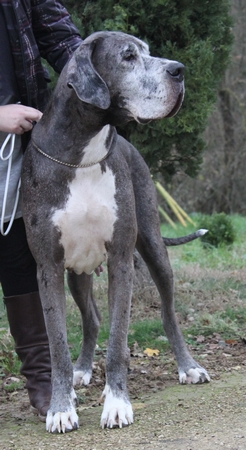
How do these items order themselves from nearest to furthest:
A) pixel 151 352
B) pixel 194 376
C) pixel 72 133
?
pixel 72 133
pixel 194 376
pixel 151 352

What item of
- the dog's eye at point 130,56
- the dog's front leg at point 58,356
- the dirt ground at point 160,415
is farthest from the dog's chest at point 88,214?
the dirt ground at point 160,415

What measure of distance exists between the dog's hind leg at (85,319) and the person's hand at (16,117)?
1.14 metres

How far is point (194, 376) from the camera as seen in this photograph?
13.8ft

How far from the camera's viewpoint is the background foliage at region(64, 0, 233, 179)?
5418mm

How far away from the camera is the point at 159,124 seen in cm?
556

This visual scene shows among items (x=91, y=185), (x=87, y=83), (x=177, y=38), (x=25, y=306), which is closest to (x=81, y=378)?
(x=25, y=306)

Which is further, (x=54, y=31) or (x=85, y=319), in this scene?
(x=85, y=319)

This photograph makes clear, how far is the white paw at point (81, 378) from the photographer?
173 inches

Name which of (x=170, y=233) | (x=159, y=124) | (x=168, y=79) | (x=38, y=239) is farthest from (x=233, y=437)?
(x=170, y=233)

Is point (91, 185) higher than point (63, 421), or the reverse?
point (91, 185)

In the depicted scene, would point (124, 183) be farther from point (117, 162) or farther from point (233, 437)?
point (233, 437)

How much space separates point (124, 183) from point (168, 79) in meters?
0.60

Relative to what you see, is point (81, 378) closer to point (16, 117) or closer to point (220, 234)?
point (16, 117)

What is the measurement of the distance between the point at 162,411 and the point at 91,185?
117 centimetres
